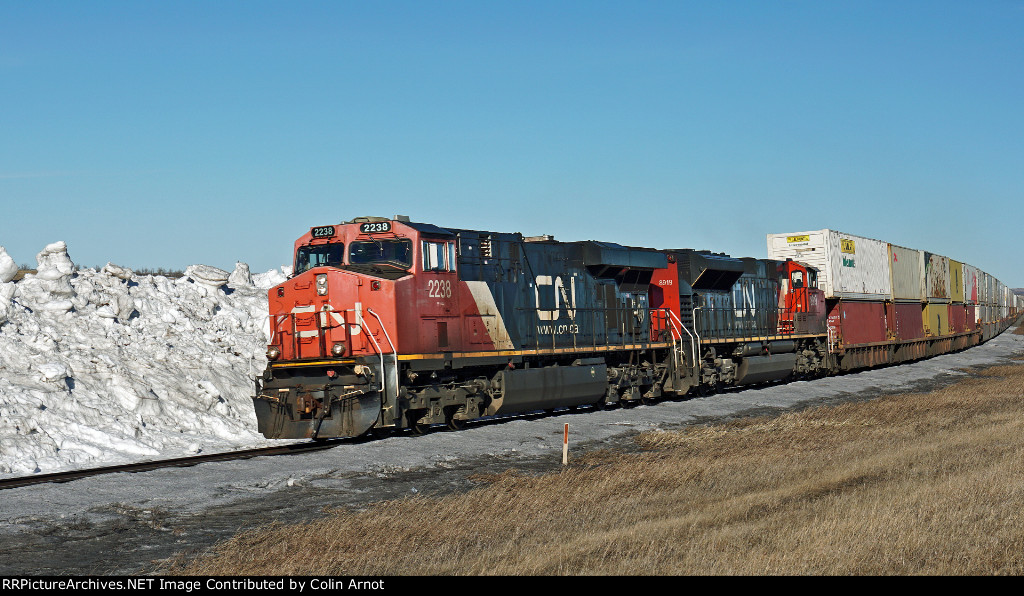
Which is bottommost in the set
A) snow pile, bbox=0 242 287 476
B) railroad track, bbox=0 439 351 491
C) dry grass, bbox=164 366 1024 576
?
dry grass, bbox=164 366 1024 576

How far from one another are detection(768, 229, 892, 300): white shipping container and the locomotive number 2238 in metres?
19.9

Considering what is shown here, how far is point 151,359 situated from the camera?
21375mm

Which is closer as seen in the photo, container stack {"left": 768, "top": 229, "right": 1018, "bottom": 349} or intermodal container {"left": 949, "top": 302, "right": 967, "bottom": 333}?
container stack {"left": 768, "top": 229, "right": 1018, "bottom": 349}

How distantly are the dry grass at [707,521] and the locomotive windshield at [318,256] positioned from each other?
615cm

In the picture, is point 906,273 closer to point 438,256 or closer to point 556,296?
point 556,296

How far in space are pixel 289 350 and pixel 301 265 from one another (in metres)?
1.65

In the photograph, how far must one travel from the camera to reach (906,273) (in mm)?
41625

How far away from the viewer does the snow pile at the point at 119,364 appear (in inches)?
651

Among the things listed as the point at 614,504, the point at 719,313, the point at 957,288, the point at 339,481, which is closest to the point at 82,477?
the point at 339,481

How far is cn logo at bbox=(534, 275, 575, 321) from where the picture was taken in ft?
66.4

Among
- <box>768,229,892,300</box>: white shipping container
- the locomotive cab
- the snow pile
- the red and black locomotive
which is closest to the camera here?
the locomotive cab

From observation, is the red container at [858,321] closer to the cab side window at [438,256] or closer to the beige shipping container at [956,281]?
the beige shipping container at [956,281]

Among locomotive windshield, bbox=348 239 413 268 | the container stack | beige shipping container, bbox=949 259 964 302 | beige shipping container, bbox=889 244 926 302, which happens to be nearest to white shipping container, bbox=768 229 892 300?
the container stack

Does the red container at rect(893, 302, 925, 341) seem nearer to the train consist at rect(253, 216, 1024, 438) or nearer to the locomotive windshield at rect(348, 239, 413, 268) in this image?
the train consist at rect(253, 216, 1024, 438)
